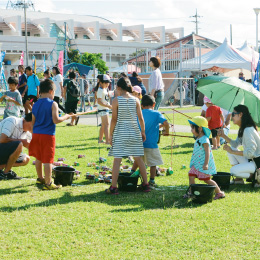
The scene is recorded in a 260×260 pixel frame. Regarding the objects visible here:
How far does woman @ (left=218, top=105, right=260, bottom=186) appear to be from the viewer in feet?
22.5

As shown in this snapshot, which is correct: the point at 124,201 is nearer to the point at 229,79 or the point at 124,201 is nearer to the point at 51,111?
the point at 51,111

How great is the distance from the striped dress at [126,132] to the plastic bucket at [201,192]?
1023mm

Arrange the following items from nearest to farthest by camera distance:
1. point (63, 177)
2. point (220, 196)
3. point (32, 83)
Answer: point (220, 196)
point (63, 177)
point (32, 83)

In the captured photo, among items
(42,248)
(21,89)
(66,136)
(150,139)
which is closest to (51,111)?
(150,139)

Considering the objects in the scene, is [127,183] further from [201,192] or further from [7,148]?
[7,148]

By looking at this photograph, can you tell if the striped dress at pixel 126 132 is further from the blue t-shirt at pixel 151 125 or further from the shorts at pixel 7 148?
the shorts at pixel 7 148

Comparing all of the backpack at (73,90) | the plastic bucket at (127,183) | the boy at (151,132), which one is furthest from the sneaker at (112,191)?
the backpack at (73,90)

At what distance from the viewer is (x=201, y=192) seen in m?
5.83

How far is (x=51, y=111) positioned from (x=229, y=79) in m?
2.89

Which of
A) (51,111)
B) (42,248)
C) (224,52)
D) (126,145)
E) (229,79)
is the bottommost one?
(42,248)

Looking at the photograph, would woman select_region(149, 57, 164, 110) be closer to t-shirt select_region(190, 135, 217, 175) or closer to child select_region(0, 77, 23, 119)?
child select_region(0, 77, 23, 119)

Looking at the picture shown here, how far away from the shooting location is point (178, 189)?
22.1 feet

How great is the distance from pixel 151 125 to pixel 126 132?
2.30 feet

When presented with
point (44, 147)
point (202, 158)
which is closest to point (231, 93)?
point (202, 158)
